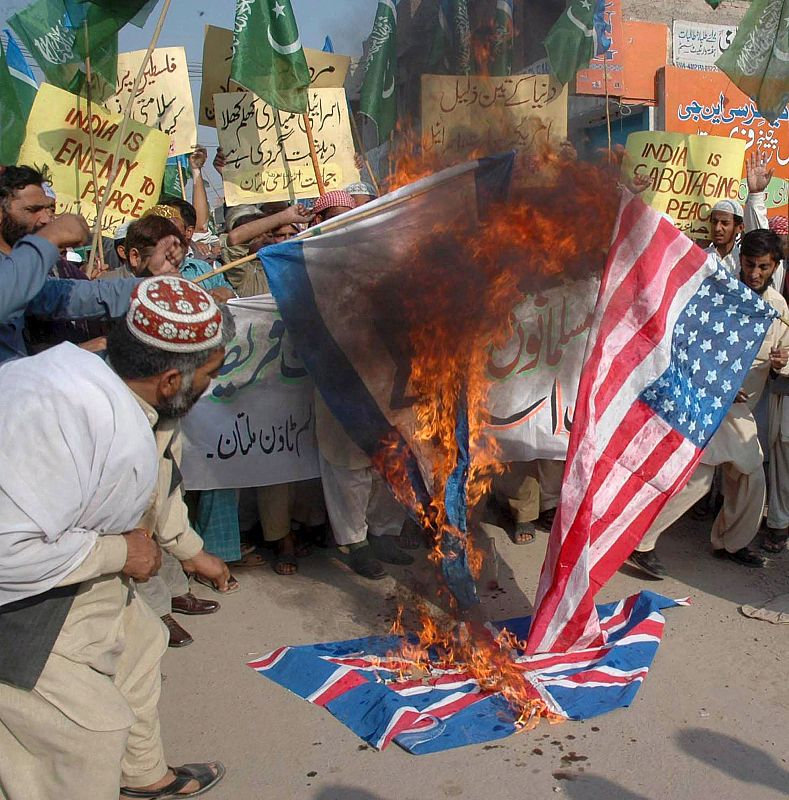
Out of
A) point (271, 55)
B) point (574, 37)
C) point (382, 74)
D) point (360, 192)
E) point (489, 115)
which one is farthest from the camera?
point (574, 37)

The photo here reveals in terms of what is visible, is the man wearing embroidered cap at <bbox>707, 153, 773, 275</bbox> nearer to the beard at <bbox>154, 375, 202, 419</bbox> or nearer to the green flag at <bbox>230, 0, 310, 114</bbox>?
the green flag at <bbox>230, 0, 310, 114</bbox>

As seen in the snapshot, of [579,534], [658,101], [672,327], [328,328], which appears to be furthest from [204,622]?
[658,101]

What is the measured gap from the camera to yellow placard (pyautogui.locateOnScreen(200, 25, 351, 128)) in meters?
6.66

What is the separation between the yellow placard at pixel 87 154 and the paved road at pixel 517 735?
2929 mm

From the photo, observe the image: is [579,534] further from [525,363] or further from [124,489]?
[124,489]

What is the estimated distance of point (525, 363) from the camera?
462 cm

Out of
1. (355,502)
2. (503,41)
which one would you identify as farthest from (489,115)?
(503,41)

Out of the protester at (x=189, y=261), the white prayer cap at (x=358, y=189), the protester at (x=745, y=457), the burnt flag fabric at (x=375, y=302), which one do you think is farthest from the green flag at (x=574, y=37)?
the burnt flag fabric at (x=375, y=302)

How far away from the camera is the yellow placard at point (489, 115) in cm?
393

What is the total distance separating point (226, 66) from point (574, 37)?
117 inches

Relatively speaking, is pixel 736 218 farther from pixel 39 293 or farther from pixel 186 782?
pixel 186 782

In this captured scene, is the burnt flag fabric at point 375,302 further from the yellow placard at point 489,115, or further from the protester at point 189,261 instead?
the protester at point 189,261

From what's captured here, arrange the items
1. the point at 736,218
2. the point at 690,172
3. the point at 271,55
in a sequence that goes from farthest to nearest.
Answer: the point at 690,172 < the point at 736,218 < the point at 271,55

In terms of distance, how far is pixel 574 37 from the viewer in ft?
22.9
